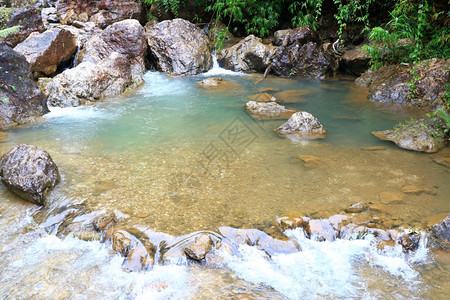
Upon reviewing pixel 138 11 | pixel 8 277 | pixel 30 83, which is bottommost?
pixel 8 277

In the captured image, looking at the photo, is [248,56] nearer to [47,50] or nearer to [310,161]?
[47,50]

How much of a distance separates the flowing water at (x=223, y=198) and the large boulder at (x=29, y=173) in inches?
5.4

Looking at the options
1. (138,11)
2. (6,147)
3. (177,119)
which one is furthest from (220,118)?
(138,11)

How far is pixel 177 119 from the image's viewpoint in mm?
6984

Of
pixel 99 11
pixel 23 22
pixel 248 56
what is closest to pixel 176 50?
pixel 248 56

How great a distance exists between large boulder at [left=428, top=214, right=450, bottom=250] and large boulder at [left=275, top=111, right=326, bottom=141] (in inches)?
109

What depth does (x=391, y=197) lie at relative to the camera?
398cm

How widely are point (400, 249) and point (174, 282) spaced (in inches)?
87.3

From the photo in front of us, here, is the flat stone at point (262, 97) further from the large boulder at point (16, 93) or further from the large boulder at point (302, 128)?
the large boulder at point (16, 93)

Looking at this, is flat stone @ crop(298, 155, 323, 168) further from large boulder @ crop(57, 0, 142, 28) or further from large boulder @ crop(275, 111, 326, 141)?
large boulder @ crop(57, 0, 142, 28)

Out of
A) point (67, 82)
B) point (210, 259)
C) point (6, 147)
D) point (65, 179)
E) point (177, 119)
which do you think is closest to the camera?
point (210, 259)

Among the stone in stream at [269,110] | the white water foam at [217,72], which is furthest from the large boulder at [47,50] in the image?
the stone in stream at [269,110]

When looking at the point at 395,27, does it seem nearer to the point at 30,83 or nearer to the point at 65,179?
the point at 65,179

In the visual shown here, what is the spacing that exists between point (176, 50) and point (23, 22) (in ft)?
16.2
